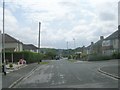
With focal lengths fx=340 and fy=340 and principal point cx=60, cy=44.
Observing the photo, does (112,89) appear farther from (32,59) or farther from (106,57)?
(106,57)

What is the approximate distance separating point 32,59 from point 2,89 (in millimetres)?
55159

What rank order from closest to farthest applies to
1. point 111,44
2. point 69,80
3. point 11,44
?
point 69,80 → point 11,44 → point 111,44

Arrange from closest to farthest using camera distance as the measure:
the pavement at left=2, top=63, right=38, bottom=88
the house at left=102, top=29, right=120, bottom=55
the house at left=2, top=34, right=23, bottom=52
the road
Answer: the road, the pavement at left=2, top=63, right=38, bottom=88, the house at left=2, top=34, right=23, bottom=52, the house at left=102, top=29, right=120, bottom=55

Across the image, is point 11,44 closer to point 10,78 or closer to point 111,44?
point 111,44

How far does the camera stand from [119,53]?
244ft

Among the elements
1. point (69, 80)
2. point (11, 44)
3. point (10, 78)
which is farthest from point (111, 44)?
point (69, 80)

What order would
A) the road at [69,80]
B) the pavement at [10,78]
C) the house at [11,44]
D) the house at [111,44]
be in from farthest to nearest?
the house at [111,44], the house at [11,44], the pavement at [10,78], the road at [69,80]

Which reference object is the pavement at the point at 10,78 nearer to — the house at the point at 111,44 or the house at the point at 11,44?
the house at the point at 11,44

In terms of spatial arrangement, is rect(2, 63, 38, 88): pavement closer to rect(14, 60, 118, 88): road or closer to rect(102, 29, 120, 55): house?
rect(14, 60, 118, 88): road

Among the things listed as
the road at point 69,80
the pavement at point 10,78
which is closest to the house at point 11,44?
the pavement at point 10,78

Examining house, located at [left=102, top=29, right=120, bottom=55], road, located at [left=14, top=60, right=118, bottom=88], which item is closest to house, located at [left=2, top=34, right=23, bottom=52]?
house, located at [left=102, top=29, right=120, bottom=55]

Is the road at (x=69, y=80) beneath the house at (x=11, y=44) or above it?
beneath

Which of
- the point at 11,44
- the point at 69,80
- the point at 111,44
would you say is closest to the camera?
the point at 69,80

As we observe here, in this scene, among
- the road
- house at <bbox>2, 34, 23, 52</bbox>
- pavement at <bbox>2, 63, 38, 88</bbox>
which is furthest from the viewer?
house at <bbox>2, 34, 23, 52</bbox>
